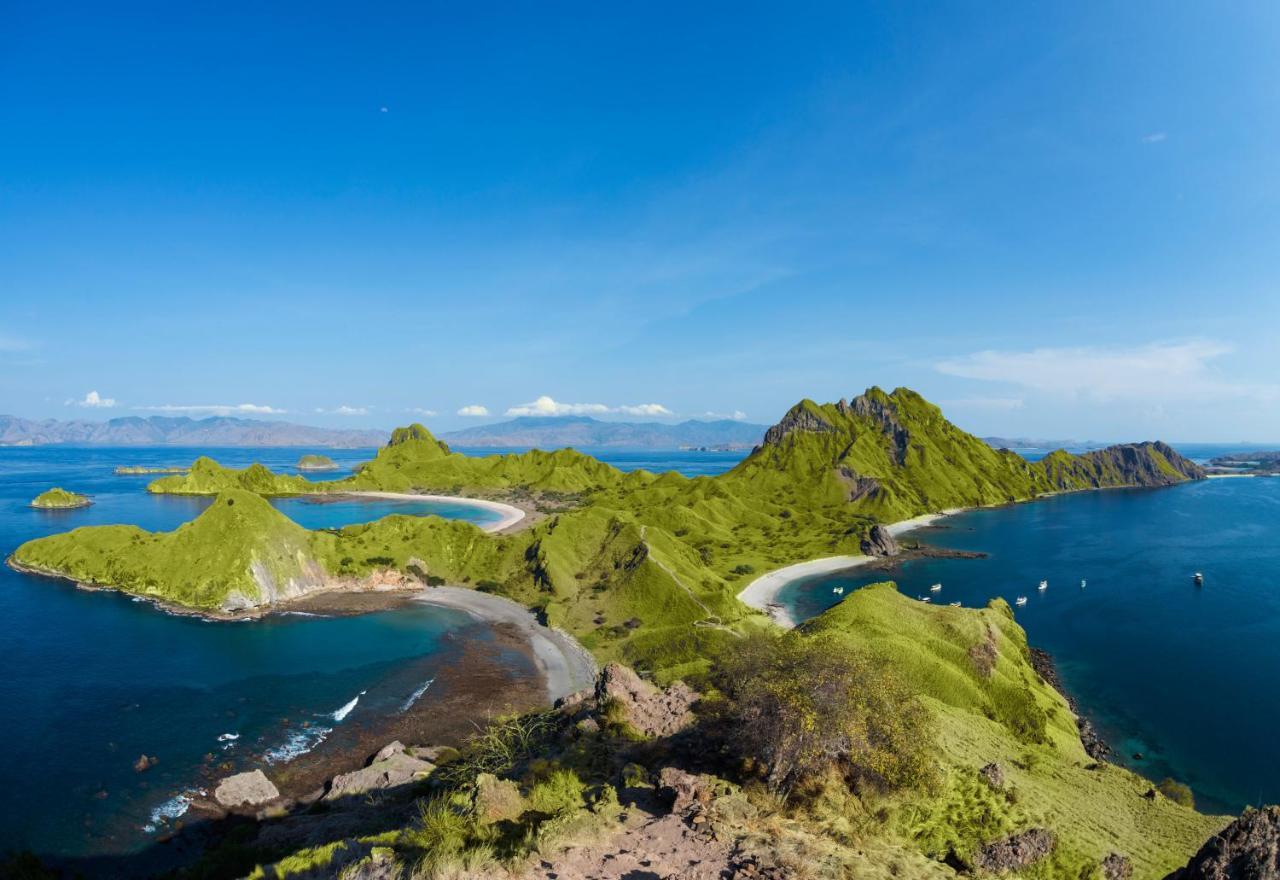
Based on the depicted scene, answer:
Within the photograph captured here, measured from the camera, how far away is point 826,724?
3139cm

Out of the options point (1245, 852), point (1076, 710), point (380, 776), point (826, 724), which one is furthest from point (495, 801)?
point (1076, 710)

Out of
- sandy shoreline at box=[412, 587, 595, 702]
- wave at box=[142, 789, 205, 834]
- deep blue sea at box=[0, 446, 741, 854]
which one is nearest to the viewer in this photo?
wave at box=[142, 789, 205, 834]

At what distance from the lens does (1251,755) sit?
6588 cm

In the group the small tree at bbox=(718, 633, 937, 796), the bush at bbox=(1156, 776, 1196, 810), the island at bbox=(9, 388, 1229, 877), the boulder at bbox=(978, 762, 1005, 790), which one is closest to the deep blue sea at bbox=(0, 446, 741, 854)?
the island at bbox=(9, 388, 1229, 877)

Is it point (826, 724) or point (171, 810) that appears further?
point (171, 810)

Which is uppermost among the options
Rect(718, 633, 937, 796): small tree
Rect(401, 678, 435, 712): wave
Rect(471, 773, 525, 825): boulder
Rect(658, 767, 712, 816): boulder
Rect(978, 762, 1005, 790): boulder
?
Rect(718, 633, 937, 796): small tree

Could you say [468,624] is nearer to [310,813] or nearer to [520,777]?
[310,813]

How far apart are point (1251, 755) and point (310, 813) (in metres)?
96.4

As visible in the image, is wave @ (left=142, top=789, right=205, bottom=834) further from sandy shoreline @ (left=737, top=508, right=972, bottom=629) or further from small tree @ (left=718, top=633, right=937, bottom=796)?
sandy shoreline @ (left=737, top=508, right=972, bottom=629)

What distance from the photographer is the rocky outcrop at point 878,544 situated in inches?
6688

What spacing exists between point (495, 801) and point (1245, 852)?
104 ft

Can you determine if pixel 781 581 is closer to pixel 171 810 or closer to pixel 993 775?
pixel 993 775

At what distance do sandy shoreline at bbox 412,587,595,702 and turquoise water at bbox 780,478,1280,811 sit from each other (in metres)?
50.1

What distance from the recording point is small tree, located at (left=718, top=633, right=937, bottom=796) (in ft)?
103
